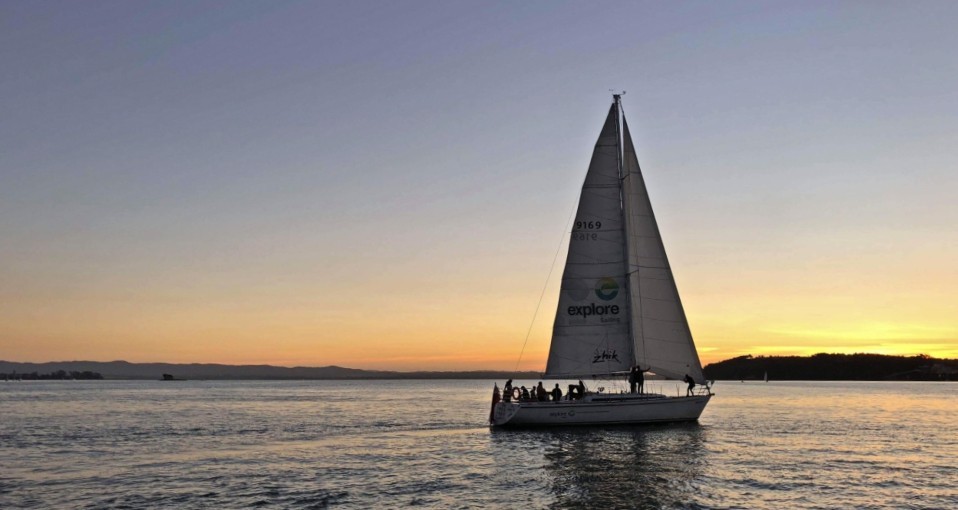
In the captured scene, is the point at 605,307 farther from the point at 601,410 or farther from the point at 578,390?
the point at 601,410

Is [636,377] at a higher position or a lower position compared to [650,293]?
lower

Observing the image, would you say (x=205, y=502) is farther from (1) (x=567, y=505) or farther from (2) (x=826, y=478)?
(2) (x=826, y=478)

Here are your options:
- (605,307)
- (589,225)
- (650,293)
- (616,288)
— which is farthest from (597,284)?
(589,225)

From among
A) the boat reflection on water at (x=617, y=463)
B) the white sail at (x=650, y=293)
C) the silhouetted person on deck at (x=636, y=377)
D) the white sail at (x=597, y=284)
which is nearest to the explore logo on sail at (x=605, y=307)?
the white sail at (x=597, y=284)

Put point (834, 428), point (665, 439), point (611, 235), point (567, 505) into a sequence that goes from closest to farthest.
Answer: point (567, 505)
point (665, 439)
point (611, 235)
point (834, 428)

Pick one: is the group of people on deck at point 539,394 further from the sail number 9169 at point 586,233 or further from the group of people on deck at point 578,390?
the sail number 9169 at point 586,233

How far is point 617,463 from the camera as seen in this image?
2753 cm

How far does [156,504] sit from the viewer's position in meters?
20.4

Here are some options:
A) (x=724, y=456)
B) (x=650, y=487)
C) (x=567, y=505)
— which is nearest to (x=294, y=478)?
(x=567, y=505)

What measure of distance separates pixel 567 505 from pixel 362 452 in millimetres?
14241

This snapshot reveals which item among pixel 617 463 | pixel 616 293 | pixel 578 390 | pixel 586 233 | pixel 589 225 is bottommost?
pixel 617 463

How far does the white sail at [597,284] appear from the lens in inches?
1582

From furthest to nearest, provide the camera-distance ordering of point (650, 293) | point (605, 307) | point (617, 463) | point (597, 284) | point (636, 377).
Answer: point (650, 293)
point (597, 284)
point (605, 307)
point (636, 377)
point (617, 463)

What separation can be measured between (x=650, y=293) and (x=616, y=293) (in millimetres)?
1941
